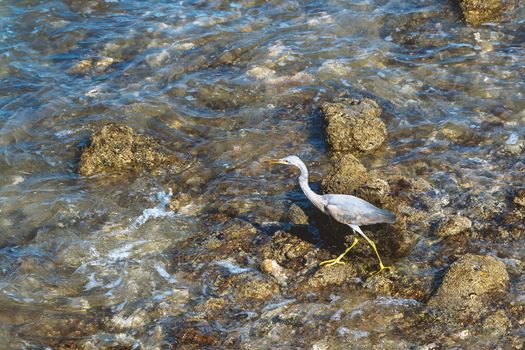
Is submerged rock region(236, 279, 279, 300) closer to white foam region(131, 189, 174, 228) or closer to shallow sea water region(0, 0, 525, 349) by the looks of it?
shallow sea water region(0, 0, 525, 349)

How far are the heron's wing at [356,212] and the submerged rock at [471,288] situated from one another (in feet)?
2.95

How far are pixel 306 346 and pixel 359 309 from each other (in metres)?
0.75

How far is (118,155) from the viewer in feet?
29.6

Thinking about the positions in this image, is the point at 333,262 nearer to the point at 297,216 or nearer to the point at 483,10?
the point at 297,216

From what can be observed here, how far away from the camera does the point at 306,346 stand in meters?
6.11

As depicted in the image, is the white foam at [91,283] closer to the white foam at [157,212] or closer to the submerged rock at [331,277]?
the white foam at [157,212]

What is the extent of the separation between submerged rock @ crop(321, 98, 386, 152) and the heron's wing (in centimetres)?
211

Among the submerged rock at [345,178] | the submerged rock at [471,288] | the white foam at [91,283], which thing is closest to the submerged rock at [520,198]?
the submerged rock at [471,288]

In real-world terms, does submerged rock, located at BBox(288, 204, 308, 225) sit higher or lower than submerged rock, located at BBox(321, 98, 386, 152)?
lower

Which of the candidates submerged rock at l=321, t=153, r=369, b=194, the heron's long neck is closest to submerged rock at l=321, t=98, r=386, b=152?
submerged rock at l=321, t=153, r=369, b=194

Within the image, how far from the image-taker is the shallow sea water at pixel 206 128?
6.85 metres

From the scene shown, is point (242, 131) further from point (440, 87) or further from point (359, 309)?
point (359, 309)

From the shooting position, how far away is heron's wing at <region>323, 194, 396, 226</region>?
6.73 m

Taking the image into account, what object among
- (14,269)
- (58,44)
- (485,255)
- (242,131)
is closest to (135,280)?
(14,269)
